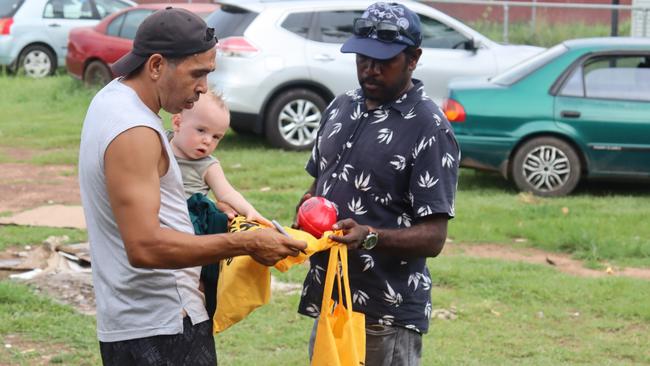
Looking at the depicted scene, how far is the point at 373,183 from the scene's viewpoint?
13.2 ft

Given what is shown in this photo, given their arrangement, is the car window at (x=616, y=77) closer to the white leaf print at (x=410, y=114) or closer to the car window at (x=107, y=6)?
the white leaf print at (x=410, y=114)

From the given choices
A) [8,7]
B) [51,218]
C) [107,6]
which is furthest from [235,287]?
[107,6]

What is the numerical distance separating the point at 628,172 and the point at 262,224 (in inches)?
306

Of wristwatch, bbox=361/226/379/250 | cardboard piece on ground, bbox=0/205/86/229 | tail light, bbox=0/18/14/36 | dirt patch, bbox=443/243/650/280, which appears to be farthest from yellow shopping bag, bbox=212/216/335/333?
tail light, bbox=0/18/14/36

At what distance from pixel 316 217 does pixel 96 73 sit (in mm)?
14732

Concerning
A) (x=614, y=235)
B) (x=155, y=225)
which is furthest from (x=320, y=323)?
(x=614, y=235)

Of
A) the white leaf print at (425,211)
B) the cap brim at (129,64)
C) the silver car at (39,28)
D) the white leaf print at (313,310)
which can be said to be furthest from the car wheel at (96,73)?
the cap brim at (129,64)

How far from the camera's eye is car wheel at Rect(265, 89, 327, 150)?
13750mm

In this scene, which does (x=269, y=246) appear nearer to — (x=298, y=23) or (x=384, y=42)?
(x=384, y=42)

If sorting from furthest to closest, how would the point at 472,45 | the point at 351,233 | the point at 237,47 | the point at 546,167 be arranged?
the point at 472,45 → the point at 237,47 → the point at 546,167 → the point at 351,233

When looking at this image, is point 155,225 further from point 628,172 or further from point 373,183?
point 628,172

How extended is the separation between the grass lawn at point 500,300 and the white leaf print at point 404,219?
2.51 m

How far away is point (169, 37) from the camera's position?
3381 millimetres

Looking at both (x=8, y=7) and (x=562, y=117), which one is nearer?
(x=562, y=117)
